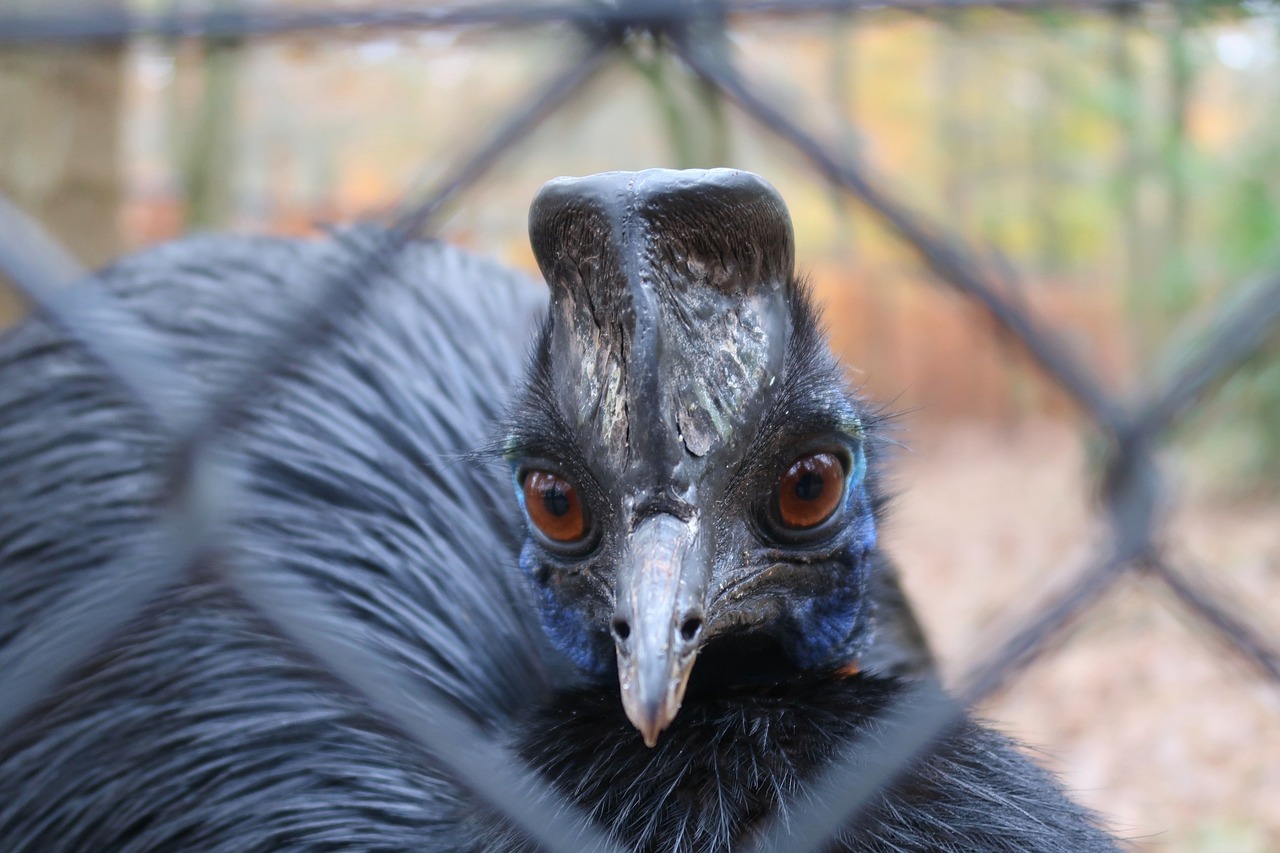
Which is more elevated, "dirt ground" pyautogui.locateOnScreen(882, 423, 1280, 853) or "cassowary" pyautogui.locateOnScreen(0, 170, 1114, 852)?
"dirt ground" pyautogui.locateOnScreen(882, 423, 1280, 853)

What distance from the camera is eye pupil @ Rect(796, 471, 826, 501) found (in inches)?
55.9

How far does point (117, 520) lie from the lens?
6.91 ft

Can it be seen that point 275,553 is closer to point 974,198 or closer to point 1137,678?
point 1137,678

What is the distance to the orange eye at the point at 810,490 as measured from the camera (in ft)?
4.62

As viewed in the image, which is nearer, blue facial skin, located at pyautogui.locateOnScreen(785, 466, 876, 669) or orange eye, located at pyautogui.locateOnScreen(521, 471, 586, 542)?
orange eye, located at pyautogui.locateOnScreen(521, 471, 586, 542)

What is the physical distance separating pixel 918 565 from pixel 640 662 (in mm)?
7475

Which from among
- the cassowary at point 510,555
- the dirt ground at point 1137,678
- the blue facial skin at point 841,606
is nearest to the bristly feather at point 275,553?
the cassowary at point 510,555

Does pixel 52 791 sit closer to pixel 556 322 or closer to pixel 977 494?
pixel 556 322

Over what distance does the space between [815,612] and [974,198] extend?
46.9 ft

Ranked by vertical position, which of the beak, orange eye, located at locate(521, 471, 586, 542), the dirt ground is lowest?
the beak

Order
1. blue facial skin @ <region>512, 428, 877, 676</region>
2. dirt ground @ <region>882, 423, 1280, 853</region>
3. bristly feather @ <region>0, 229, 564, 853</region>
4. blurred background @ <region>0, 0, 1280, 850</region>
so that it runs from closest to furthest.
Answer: blurred background @ <region>0, 0, 1280, 850</region> → blue facial skin @ <region>512, 428, 877, 676</region> → bristly feather @ <region>0, 229, 564, 853</region> → dirt ground @ <region>882, 423, 1280, 853</region>

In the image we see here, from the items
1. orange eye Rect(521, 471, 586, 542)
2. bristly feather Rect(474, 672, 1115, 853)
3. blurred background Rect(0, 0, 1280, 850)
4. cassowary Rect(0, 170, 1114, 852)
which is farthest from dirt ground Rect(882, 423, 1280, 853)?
orange eye Rect(521, 471, 586, 542)

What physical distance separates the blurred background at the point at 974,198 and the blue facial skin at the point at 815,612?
24cm

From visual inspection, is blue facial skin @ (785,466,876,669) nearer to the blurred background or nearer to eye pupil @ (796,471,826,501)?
eye pupil @ (796,471,826,501)
